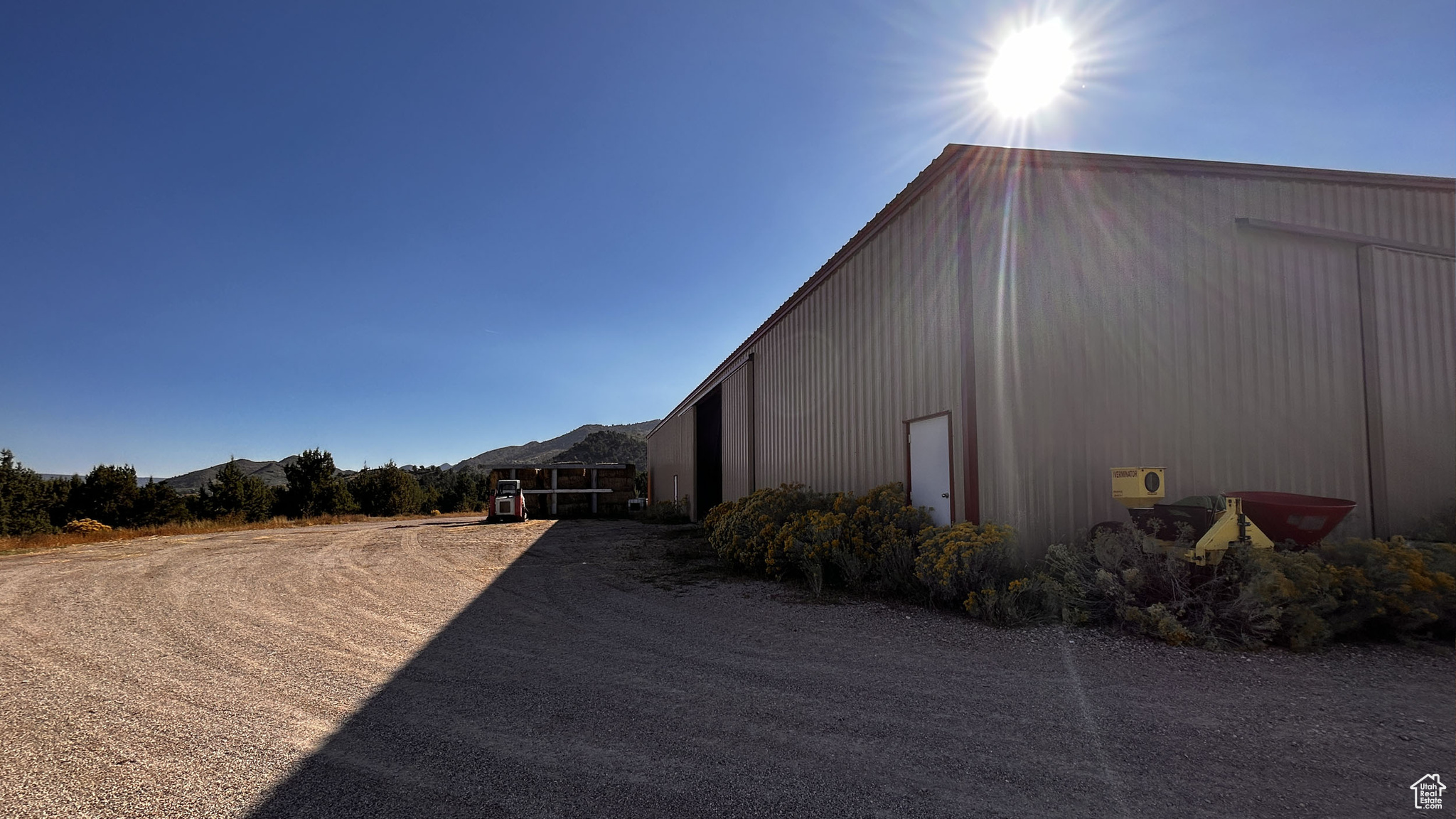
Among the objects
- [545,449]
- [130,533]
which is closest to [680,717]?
[130,533]

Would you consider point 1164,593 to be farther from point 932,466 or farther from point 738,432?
point 738,432

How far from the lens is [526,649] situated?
18.2 feet

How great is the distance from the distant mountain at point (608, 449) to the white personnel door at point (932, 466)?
6439 centimetres

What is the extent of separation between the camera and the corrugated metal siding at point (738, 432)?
53.7ft

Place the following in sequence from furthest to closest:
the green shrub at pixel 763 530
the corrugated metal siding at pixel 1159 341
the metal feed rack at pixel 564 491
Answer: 1. the metal feed rack at pixel 564 491
2. the green shrub at pixel 763 530
3. the corrugated metal siding at pixel 1159 341

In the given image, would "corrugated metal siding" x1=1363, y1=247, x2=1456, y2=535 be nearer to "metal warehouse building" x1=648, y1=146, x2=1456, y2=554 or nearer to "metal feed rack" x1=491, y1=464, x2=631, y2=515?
"metal warehouse building" x1=648, y1=146, x2=1456, y2=554

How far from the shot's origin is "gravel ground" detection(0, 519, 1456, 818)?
117 inches

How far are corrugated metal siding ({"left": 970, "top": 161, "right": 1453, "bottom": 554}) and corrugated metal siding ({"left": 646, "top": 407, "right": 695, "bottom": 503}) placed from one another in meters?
15.8

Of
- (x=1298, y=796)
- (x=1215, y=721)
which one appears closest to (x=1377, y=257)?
(x=1215, y=721)

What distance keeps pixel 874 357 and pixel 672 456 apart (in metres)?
17.8

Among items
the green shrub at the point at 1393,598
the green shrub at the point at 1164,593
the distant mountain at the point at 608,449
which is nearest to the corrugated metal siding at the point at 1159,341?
the green shrub at the point at 1164,593

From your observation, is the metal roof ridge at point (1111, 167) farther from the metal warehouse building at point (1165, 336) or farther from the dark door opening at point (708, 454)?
the dark door opening at point (708, 454)

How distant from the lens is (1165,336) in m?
8.17

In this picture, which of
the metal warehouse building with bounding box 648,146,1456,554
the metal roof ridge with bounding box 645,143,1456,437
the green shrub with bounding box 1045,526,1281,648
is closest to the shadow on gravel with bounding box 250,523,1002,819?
the green shrub with bounding box 1045,526,1281,648
